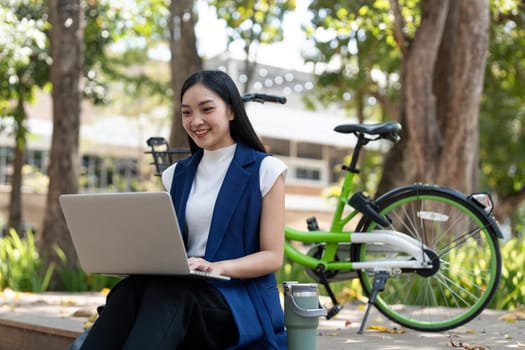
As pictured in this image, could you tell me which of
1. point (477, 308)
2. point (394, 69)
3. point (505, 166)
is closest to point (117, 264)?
point (477, 308)

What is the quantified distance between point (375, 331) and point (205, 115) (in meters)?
1.88

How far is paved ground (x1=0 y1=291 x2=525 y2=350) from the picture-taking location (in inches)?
144

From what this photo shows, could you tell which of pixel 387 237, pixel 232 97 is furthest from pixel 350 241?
pixel 232 97

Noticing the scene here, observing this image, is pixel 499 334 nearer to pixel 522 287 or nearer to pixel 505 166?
pixel 522 287

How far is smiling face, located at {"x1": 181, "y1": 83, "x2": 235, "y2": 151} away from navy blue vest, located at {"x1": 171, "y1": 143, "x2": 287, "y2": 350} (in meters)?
0.11

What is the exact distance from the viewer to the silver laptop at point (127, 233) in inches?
97.5

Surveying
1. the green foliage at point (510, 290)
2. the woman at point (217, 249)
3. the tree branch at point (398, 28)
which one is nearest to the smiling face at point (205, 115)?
the woman at point (217, 249)

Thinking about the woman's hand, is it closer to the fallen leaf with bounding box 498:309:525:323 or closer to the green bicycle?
the green bicycle

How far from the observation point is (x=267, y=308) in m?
2.78

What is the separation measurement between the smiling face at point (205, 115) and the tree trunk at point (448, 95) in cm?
469

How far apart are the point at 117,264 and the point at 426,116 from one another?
5.09 metres

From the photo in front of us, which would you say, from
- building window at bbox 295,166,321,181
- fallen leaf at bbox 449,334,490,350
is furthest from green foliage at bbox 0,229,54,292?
building window at bbox 295,166,321,181

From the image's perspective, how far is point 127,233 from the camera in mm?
2586

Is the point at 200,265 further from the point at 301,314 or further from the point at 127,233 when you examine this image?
the point at 301,314
